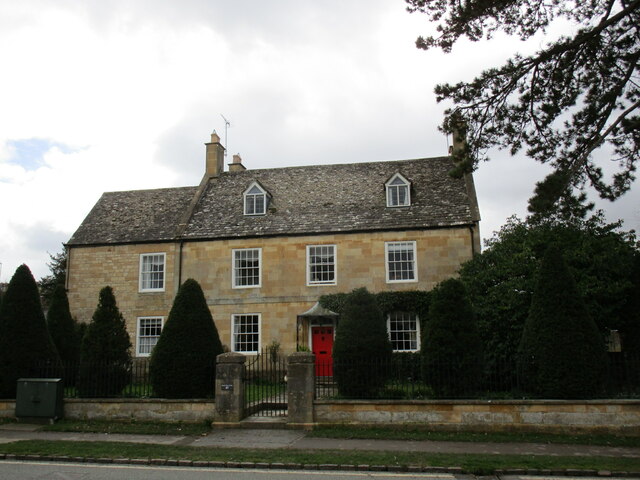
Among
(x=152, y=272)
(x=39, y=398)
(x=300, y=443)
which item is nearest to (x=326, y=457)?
(x=300, y=443)

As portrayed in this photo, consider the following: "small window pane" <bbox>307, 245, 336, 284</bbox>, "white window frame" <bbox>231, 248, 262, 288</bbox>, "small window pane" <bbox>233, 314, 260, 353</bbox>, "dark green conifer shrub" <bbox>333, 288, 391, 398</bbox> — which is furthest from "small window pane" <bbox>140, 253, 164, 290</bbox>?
"dark green conifer shrub" <bbox>333, 288, 391, 398</bbox>

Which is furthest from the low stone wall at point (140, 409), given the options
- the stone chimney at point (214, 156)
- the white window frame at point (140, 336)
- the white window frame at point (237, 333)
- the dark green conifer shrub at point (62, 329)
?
the stone chimney at point (214, 156)

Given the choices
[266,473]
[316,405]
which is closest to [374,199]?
[316,405]

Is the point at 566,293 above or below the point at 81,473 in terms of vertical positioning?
above

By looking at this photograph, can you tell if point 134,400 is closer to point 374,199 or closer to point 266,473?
point 266,473

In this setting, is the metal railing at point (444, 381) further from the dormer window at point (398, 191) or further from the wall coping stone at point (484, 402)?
the dormer window at point (398, 191)

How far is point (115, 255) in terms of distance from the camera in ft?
91.2

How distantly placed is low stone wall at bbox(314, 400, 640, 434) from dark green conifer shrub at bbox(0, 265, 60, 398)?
8.66 meters

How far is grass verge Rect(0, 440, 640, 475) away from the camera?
10103 mm

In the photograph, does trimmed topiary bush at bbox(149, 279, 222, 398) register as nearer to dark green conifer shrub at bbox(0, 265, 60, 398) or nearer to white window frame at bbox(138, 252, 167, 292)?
dark green conifer shrub at bbox(0, 265, 60, 398)

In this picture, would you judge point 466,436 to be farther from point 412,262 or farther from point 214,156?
point 214,156

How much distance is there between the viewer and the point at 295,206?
27.7 m

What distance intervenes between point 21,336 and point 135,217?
13540 mm

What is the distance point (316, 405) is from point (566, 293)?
270 inches
